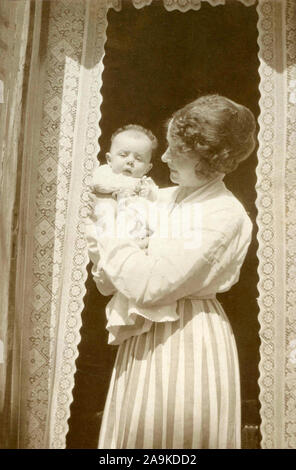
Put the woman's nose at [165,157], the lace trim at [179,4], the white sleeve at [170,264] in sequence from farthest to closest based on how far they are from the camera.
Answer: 1. the lace trim at [179,4]
2. the woman's nose at [165,157]
3. the white sleeve at [170,264]

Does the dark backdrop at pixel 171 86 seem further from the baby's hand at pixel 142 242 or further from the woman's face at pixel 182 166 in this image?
the baby's hand at pixel 142 242

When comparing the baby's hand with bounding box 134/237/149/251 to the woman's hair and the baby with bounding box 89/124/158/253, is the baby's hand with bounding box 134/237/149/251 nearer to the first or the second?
the baby with bounding box 89/124/158/253

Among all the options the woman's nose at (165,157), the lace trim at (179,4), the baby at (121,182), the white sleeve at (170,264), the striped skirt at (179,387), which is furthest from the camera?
the lace trim at (179,4)

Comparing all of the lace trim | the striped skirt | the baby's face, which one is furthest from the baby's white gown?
the lace trim

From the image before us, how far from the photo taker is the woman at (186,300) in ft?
7.75

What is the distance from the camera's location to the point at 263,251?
8.58ft

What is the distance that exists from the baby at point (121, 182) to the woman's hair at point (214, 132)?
0.41 feet

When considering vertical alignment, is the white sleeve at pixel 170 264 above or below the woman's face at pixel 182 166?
below

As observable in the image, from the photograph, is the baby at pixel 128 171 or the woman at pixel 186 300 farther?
the baby at pixel 128 171

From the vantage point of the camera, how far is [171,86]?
2.74 meters

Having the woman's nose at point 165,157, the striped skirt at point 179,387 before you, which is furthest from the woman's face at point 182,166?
the striped skirt at point 179,387

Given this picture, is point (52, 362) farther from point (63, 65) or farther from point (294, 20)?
point (294, 20)

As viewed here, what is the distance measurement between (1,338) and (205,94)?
3.97 feet

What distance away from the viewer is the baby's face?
8.49 ft
